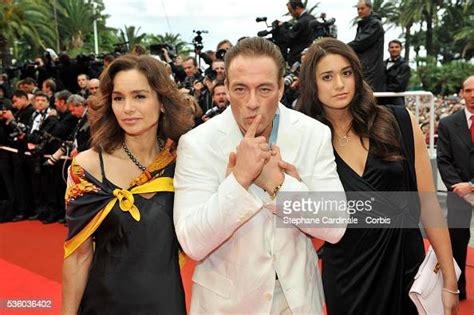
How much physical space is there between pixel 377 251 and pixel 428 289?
9.4 inches

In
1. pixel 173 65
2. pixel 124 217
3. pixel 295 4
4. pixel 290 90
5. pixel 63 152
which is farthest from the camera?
pixel 173 65

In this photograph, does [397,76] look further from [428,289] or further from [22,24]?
[22,24]

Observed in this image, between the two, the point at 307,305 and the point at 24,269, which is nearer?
the point at 307,305

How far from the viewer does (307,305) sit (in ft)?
5.58

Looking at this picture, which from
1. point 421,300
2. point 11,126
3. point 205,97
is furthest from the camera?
point 11,126

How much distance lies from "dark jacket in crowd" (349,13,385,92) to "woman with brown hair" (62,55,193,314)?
4.73 meters

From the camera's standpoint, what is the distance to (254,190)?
174cm

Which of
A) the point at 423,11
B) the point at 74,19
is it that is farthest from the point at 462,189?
the point at 74,19

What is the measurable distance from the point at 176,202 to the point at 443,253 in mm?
1179

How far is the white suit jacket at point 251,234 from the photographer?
65.8 inches

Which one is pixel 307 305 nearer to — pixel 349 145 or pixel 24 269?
pixel 349 145

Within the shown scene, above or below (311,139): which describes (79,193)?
below

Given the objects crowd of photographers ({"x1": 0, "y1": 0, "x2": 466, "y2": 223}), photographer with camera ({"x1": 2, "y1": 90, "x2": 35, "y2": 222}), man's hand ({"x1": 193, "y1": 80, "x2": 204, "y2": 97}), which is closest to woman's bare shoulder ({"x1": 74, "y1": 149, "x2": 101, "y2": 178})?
crowd of photographers ({"x1": 0, "y1": 0, "x2": 466, "y2": 223})

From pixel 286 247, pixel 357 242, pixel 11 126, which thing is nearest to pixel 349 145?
pixel 357 242
